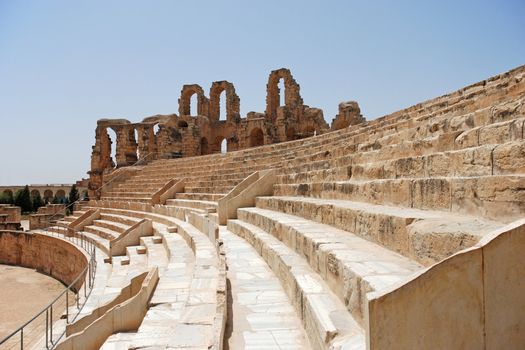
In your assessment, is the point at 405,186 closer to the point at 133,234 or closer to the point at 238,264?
the point at 238,264

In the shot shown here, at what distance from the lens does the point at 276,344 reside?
2732 mm

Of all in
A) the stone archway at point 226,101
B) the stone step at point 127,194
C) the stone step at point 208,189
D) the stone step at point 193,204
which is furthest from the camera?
the stone archway at point 226,101

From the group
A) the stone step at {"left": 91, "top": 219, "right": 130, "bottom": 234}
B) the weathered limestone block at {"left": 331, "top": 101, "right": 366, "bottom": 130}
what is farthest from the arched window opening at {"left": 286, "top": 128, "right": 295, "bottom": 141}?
the stone step at {"left": 91, "top": 219, "right": 130, "bottom": 234}

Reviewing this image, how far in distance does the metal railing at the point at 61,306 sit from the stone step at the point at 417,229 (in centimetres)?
363

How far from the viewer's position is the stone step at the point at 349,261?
236 centimetres

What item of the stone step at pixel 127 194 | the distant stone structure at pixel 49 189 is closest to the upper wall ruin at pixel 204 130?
the stone step at pixel 127 194

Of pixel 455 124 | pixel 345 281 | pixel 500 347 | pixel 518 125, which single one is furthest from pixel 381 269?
pixel 455 124

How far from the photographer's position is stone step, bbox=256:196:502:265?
2.20m

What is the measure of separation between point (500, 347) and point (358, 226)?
1.97 m

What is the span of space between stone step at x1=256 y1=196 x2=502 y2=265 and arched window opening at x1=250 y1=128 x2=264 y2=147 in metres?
19.0

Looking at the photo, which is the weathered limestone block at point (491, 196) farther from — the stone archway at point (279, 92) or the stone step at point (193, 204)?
the stone archway at point (279, 92)

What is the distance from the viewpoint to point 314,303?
2.77 meters

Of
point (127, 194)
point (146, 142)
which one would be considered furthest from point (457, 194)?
point (146, 142)

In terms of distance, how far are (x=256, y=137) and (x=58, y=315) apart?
16444 mm
